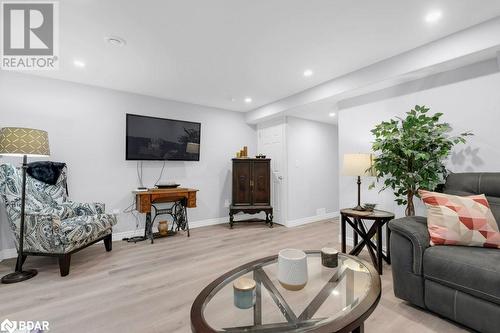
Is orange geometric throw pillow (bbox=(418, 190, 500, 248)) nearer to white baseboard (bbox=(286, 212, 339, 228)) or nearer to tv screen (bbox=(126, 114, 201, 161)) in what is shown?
white baseboard (bbox=(286, 212, 339, 228))

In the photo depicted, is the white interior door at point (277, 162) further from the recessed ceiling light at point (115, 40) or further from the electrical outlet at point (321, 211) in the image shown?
the recessed ceiling light at point (115, 40)

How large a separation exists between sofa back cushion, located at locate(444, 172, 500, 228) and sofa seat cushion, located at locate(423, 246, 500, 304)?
1.57 ft

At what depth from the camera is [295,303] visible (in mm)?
1174

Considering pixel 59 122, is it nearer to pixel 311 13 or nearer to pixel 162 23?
pixel 162 23

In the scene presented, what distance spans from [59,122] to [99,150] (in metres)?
0.59

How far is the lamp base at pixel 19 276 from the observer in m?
2.20

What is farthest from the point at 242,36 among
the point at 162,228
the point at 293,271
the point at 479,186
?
the point at 162,228

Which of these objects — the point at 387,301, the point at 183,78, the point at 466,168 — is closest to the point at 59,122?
the point at 183,78

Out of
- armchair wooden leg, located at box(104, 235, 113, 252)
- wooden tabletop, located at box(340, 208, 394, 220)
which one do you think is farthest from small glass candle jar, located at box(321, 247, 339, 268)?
armchair wooden leg, located at box(104, 235, 113, 252)

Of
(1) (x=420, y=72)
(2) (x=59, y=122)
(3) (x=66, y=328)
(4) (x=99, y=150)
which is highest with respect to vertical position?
(1) (x=420, y=72)

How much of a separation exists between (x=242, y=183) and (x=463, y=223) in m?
3.20

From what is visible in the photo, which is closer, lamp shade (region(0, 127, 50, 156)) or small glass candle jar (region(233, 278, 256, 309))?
small glass candle jar (region(233, 278, 256, 309))

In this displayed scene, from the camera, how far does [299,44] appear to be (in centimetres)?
236

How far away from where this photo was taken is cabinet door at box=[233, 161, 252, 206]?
4363 mm
